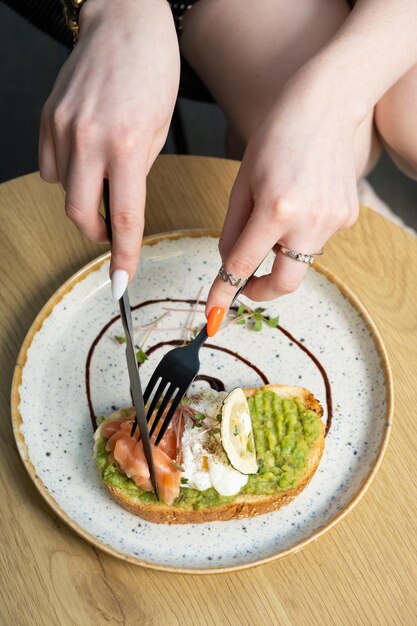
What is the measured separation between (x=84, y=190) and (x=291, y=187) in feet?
1.16

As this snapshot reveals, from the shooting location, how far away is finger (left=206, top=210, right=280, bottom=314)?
115 cm

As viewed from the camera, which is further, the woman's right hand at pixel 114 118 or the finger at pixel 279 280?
the finger at pixel 279 280

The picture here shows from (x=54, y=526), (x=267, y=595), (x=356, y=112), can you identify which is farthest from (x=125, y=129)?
(x=267, y=595)

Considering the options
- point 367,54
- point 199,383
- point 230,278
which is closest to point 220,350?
point 199,383

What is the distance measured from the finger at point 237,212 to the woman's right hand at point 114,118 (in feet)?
0.54

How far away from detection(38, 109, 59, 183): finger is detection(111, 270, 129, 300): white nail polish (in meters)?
0.22

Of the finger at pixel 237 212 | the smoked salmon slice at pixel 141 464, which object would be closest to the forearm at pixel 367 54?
the finger at pixel 237 212

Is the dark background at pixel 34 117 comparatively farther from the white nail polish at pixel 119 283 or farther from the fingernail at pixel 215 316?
the white nail polish at pixel 119 283

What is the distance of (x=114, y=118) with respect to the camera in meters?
1.07

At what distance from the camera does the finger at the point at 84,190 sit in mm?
1074

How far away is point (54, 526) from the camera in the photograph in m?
1.25

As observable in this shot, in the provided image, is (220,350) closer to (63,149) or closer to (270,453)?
(270,453)

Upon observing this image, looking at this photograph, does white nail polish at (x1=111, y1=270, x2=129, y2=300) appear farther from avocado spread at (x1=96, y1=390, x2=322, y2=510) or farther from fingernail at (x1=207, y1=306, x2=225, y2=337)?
avocado spread at (x1=96, y1=390, x2=322, y2=510)

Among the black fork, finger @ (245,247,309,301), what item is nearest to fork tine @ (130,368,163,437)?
the black fork
